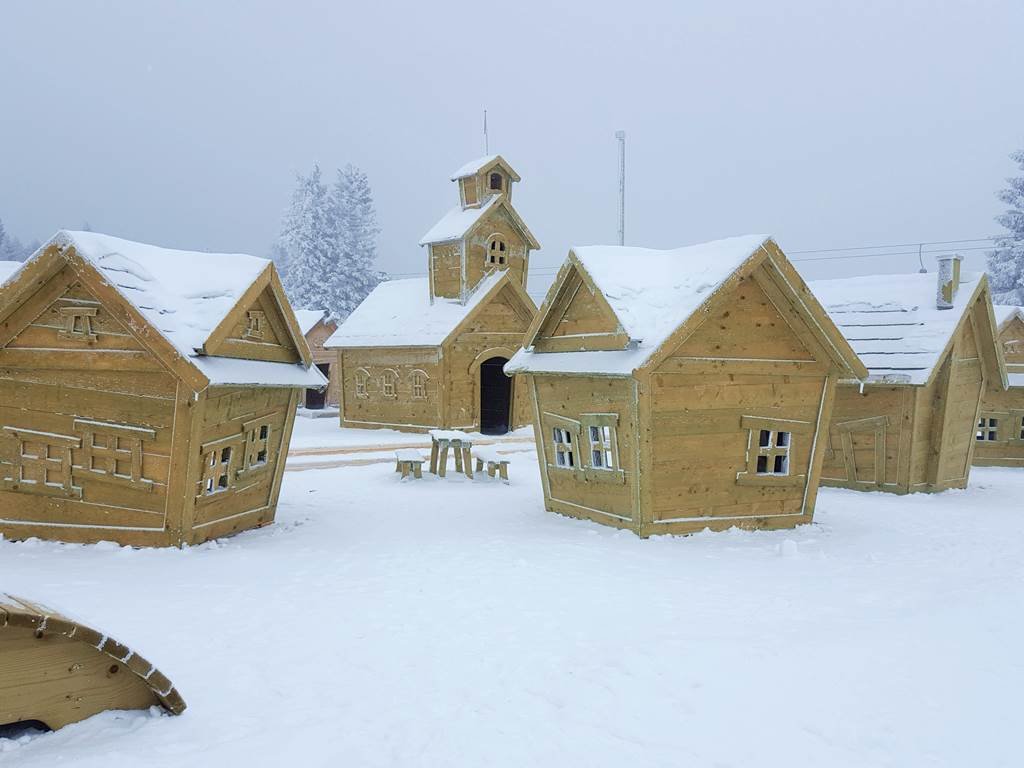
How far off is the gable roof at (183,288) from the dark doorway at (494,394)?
1656cm

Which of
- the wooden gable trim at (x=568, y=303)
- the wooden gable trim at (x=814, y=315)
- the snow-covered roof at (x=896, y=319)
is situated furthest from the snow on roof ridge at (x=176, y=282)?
the snow-covered roof at (x=896, y=319)

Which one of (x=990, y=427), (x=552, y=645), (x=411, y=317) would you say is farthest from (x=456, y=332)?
(x=552, y=645)

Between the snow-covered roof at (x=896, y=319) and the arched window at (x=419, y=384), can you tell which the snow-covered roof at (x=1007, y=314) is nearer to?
the snow-covered roof at (x=896, y=319)

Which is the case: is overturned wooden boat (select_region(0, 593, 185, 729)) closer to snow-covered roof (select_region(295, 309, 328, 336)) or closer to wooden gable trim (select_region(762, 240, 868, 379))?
wooden gable trim (select_region(762, 240, 868, 379))

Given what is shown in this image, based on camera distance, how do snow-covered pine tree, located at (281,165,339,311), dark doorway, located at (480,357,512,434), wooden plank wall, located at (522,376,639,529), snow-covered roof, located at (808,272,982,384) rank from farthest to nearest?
snow-covered pine tree, located at (281,165,339,311) → dark doorway, located at (480,357,512,434) → snow-covered roof, located at (808,272,982,384) → wooden plank wall, located at (522,376,639,529)

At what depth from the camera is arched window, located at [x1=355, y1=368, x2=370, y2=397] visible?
88.1 ft

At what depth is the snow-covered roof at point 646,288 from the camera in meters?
10.4

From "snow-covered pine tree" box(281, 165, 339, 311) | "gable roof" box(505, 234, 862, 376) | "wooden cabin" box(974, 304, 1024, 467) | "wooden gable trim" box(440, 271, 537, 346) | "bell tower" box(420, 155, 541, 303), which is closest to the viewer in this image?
→ "gable roof" box(505, 234, 862, 376)

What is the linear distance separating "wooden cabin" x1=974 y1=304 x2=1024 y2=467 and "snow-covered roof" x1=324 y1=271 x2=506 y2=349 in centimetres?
1671

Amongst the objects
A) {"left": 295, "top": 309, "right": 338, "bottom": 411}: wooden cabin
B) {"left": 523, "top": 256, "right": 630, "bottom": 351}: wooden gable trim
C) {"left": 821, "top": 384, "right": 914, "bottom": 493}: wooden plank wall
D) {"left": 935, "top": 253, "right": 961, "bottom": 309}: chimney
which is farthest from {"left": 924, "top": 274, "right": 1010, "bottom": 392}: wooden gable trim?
{"left": 295, "top": 309, "right": 338, "bottom": 411}: wooden cabin

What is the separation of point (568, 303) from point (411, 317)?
50.0ft

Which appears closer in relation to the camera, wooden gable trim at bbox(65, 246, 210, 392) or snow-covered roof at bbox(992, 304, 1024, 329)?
wooden gable trim at bbox(65, 246, 210, 392)

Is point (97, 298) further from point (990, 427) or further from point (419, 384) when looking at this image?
point (990, 427)

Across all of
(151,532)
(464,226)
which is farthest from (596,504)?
(464,226)
